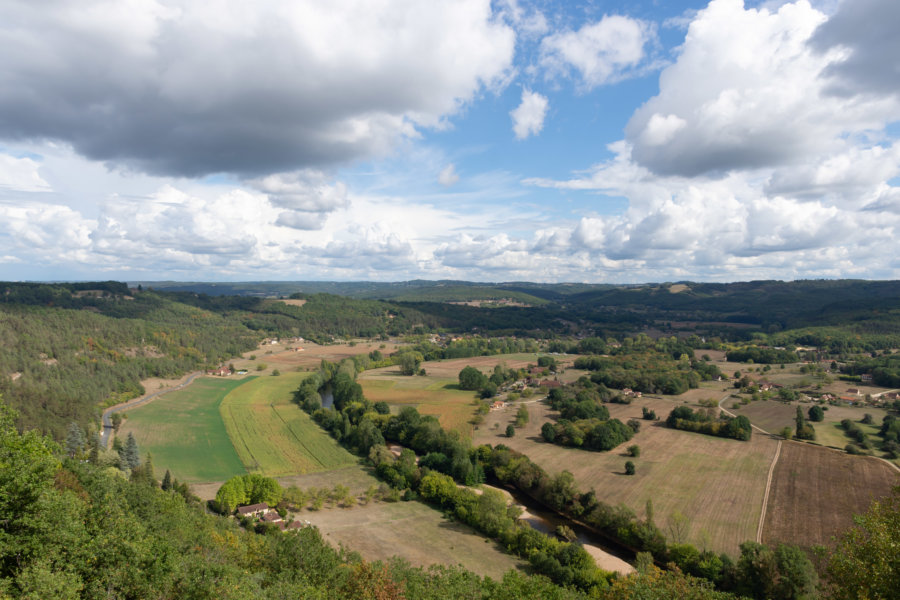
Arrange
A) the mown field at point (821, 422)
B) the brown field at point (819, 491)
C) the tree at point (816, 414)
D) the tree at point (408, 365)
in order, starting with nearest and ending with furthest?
the brown field at point (819, 491)
the mown field at point (821, 422)
the tree at point (816, 414)
the tree at point (408, 365)

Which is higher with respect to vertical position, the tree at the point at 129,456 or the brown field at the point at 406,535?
the tree at the point at 129,456

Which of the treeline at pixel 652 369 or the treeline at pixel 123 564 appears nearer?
the treeline at pixel 123 564

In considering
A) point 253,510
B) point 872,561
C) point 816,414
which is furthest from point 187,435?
point 816,414

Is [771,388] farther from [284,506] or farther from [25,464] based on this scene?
[25,464]

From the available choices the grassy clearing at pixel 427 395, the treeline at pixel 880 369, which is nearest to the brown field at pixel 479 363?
the grassy clearing at pixel 427 395

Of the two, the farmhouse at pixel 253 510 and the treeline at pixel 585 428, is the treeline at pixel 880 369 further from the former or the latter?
the farmhouse at pixel 253 510

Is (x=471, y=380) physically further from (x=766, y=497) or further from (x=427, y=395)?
(x=766, y=497)

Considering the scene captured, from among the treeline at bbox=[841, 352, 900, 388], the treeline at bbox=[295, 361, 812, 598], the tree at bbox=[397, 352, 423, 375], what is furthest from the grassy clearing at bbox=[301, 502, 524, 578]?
the treeline at bbox=[841, 352, 900, 388]
